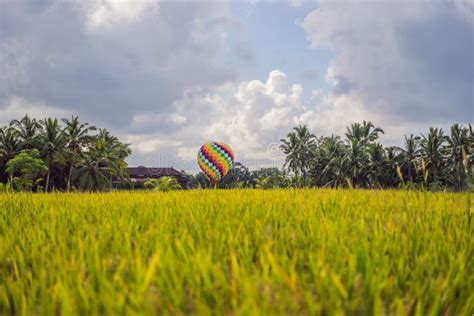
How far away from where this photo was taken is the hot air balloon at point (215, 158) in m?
27.1

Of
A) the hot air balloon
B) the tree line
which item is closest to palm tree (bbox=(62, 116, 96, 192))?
the tree line

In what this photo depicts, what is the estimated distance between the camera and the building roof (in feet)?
244

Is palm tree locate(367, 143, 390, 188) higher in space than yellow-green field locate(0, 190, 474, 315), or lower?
higher

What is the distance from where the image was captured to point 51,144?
1444 inches

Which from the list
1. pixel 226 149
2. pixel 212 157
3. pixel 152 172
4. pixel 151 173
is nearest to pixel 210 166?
pixel 212 157

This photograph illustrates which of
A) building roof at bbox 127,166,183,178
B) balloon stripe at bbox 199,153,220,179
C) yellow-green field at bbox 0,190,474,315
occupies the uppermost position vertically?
building roof at bbox 127,166,183,178

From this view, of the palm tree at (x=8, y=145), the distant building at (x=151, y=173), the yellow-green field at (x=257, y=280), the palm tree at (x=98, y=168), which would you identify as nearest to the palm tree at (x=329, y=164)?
the palm tree at (x=98, y=168)

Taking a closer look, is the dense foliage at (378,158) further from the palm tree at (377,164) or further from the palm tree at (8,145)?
the palm tree at (8,145)

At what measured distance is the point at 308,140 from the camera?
5728 cm

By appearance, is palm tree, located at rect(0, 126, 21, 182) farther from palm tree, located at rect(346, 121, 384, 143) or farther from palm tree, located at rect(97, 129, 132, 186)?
palm tree, located at rect(346, 121, 384, 143)

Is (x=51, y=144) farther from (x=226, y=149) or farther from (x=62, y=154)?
(x=226, y=149)

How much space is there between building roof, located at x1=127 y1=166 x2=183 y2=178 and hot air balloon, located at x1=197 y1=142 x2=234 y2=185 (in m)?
46.9

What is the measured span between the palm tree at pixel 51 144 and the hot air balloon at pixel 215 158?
17.5 m

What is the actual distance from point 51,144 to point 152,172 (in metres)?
40.3
